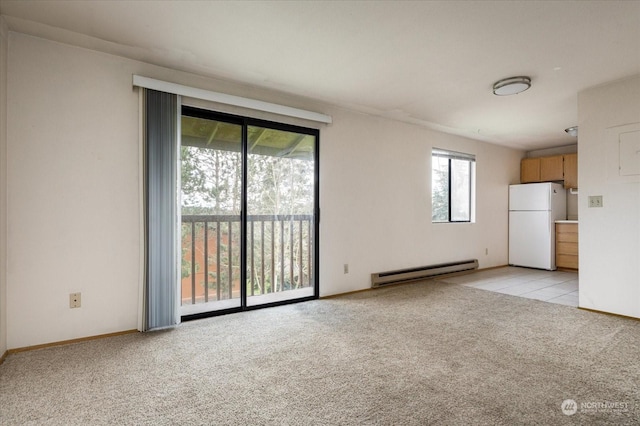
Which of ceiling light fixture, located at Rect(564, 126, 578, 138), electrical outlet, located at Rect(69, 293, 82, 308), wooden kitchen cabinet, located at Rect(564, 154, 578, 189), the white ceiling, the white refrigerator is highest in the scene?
the white ceiling

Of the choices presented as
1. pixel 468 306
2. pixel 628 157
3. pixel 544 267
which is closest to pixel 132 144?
pixel 468 306

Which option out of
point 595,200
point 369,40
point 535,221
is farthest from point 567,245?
point 369,40

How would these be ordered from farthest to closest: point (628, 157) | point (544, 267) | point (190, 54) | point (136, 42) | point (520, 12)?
1. point (544, 267)
2. point (628, 157)
3. point (190, 54)
4. point (136, 42)
5. point (520, 12)

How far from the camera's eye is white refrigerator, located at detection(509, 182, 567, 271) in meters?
5.77

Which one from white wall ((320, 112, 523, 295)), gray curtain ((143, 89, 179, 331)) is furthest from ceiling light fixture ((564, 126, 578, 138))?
gray curtain ((143, 89, 179, 331))

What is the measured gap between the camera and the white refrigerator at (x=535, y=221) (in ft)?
18.9

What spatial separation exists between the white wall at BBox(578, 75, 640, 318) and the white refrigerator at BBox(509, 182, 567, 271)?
2575mm

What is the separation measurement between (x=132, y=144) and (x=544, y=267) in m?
6.53

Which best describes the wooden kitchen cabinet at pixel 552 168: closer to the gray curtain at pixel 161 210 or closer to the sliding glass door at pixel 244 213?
the sliding glass door at pixel 244 213

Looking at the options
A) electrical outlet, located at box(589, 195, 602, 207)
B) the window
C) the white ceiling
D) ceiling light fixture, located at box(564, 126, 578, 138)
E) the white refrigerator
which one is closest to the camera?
the white ceiling

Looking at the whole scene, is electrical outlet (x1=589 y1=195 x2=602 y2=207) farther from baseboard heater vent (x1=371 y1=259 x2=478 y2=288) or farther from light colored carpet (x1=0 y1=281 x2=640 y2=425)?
baseboard heater vent (x1=371 y1=259 x2=478 y2=288)

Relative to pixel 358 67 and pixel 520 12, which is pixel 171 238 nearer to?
pixel 358 67

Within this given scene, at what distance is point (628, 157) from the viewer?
3.16 m

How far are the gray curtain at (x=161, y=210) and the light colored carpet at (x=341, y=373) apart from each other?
254mm
